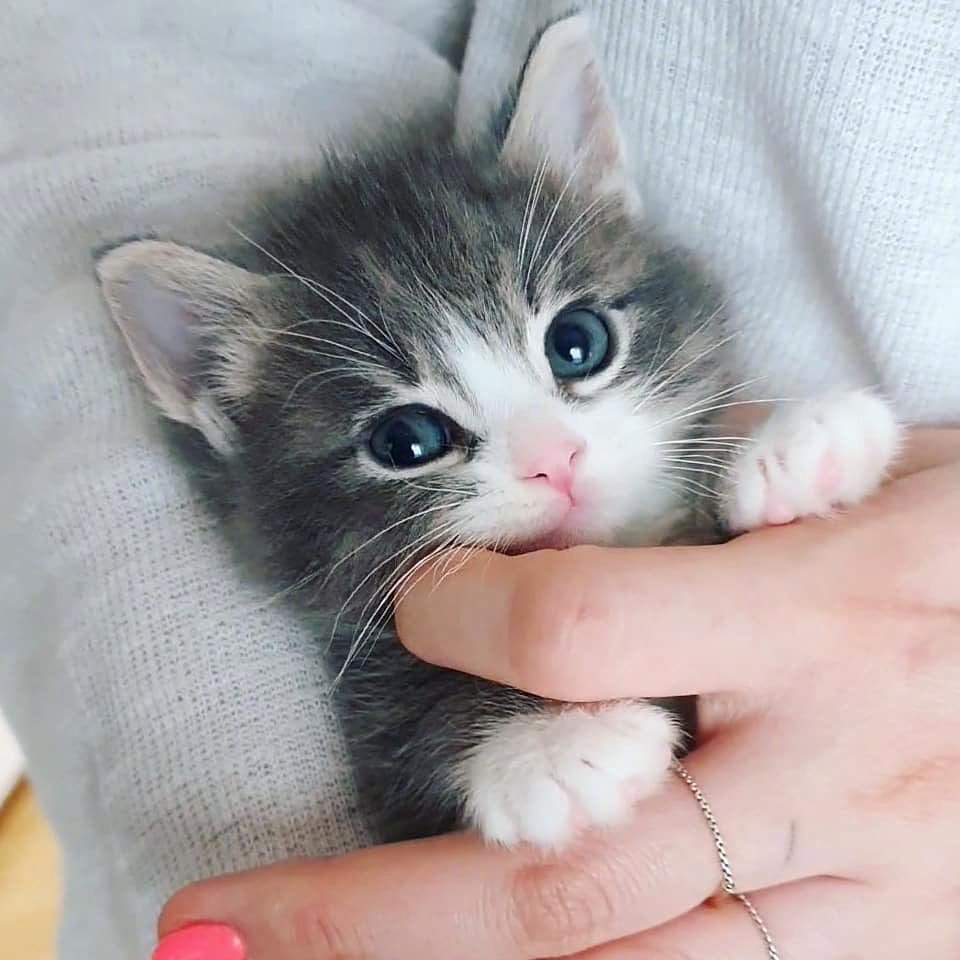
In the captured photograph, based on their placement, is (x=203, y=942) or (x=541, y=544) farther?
(x=541, y=544)

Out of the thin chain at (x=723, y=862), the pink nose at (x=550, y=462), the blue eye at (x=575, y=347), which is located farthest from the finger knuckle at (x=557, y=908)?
the blue eye at (x=575, y=347)

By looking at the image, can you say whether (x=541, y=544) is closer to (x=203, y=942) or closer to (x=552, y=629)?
(x=552, y=629)

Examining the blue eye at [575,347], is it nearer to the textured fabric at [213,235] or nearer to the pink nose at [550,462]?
the pink nose at [550,462]

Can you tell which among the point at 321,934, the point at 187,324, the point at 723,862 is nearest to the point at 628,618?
the point at 723,862

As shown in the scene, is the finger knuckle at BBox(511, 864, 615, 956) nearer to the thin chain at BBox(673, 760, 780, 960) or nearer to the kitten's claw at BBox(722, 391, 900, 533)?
the thin chain at BBox(673, 760, 780, 960)

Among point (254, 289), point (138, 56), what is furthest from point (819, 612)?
point (138, 56)

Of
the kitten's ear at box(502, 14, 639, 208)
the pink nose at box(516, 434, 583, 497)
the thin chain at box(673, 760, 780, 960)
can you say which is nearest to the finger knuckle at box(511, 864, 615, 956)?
the thin chain at box(673, 760, 780, 960)
